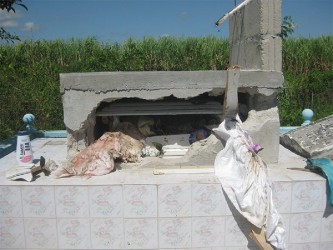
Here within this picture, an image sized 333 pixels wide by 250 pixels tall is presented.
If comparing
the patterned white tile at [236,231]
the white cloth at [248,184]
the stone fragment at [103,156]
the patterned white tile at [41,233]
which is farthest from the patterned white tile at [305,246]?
the patterned white tile at [41,233]

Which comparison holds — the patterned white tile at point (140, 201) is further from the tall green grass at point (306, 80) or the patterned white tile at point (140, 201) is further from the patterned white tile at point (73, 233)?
the tall green grass at point (306, 80)

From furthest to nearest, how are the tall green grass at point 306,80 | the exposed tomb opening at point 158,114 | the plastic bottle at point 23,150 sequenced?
the tall green grass at point 306,80
the exposed tomb opening at point 158,114
the plastic bottle at point 23,150

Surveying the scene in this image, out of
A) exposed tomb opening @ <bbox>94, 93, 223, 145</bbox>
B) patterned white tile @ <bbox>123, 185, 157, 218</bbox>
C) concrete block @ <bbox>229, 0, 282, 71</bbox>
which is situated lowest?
patterned white tile @ <bbox>123, 185, 157, 218</bbox>

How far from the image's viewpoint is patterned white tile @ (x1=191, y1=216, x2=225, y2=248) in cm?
291

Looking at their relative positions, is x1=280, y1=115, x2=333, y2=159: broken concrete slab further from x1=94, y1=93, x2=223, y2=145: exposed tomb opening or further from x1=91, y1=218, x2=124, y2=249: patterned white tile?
x1=91, y1=218, x2=124, y2=249: patterned white tile

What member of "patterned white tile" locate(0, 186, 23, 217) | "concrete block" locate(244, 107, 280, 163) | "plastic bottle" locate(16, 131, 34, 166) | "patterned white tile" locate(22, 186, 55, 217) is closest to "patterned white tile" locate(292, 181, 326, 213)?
"concrete block" locate(244, 107, 280, 163)

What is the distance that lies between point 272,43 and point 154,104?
1452 mm

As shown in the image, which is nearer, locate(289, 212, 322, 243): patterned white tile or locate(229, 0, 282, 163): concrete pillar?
locate(289, 212, 322, 243): patterned white tile

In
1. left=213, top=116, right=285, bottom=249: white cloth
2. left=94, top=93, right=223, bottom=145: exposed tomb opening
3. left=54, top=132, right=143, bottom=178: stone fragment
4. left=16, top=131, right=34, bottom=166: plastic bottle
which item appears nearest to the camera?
left=213, top=116, right=285, bottom=249: white cloth

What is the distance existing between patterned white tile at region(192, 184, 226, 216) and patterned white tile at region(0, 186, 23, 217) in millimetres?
1556

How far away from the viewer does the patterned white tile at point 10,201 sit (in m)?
2.87

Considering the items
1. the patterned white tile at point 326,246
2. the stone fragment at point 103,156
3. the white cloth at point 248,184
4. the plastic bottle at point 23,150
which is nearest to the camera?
the white cloth at point 248,184

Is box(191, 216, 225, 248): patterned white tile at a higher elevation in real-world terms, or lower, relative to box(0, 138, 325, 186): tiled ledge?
lower

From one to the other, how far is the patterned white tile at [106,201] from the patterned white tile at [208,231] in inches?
27.1
